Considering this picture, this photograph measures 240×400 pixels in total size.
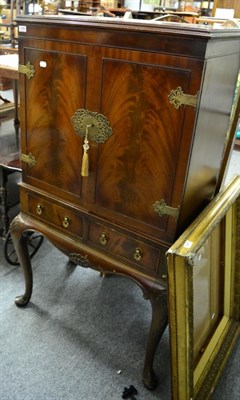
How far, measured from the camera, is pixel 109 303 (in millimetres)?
1691

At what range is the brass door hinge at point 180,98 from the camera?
86 cm

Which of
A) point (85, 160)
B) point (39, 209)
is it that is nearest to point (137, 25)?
point (85, 160)

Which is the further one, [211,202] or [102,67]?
[211,202]

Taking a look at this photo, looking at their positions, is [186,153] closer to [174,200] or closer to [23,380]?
[174,200]

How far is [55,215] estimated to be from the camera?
1312 millimetres

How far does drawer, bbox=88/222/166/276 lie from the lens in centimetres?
109

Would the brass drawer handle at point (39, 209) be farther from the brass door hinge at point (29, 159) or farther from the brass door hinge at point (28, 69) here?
the brass door hinge at point (28, 69)

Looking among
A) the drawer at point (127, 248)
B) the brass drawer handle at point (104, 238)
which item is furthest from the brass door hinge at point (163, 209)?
the brass drawer handle at point (104, 238)

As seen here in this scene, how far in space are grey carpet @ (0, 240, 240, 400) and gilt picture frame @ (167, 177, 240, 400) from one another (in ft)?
0.33

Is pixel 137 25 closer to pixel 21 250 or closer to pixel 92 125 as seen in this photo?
pixel 92 125

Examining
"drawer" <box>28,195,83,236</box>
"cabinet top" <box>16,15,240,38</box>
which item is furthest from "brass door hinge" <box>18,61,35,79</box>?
"drawer" <box>28,195,83,236</box>

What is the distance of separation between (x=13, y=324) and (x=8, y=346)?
0.11m

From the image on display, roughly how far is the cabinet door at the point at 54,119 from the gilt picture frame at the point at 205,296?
1.44ft

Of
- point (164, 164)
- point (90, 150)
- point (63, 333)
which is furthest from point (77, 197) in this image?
point (63, 333)
